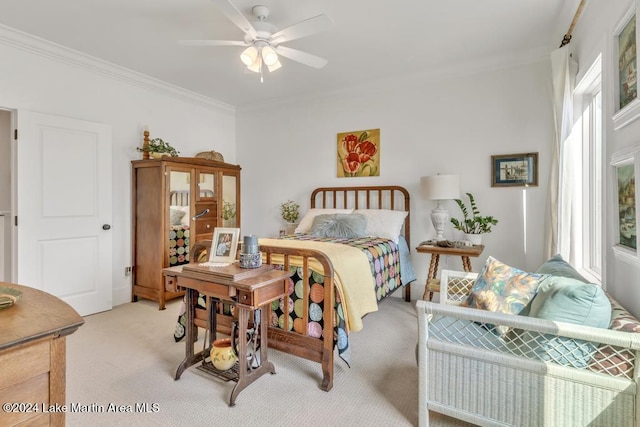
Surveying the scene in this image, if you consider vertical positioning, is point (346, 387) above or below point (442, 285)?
below

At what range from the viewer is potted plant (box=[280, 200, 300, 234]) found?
4.61m

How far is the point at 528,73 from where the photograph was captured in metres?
3.36

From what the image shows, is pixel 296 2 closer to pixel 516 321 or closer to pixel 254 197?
pixel 516 321

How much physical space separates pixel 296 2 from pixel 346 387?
271 centimetres

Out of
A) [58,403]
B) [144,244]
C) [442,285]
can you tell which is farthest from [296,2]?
[144,244]

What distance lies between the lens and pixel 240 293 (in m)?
1.84

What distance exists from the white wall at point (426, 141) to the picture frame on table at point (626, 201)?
177 cm

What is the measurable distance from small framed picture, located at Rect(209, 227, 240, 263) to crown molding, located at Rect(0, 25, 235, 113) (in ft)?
8.93

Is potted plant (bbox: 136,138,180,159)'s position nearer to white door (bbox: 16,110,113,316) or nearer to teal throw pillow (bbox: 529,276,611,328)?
white door (bbox: 16,110,113,316)

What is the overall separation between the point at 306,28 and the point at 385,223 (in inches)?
84.2

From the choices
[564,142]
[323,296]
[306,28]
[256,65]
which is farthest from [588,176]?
[256,65]

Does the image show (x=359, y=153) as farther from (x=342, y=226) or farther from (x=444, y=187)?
(x=444, y=187)

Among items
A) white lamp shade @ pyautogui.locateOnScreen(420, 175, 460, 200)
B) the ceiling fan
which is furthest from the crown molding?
white lamp shade @ pyautogui.locateOnScreen(420, 175, 460, 200)

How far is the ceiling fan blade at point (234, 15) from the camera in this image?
6.62 ft
